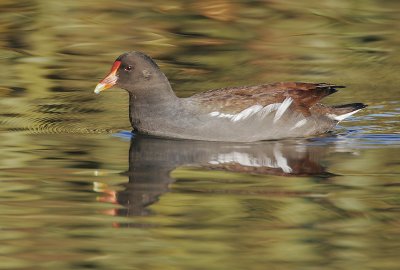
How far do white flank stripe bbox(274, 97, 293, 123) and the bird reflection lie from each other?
252 millimetres

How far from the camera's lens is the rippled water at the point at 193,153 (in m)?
7.02

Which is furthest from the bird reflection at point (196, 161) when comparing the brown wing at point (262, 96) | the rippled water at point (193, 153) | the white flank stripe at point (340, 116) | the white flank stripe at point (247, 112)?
the white flank stripe at point (340, 116)

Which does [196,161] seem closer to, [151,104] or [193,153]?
[193,153]

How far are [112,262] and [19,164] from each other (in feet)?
9.09

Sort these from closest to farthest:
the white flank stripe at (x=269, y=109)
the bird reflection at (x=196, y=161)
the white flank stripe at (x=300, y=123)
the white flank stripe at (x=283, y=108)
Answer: the bird reflection at (x=196, y=161) < the white flank stripe at (x=269, y=109) < the white flank stripe at (x=283, y=108) < the white flank stripe at (x=300, y=123)

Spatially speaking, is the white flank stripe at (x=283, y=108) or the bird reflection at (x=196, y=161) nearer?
the bird reflection at (x=196, y=161)

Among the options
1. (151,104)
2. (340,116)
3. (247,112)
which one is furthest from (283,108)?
(151,104)

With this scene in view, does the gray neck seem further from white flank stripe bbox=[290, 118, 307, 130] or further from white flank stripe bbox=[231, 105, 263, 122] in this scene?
white flank stripe bbox=[290, 118, 307, 130]

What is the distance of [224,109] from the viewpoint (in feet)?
33.6

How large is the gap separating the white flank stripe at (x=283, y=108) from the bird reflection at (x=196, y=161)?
25cm

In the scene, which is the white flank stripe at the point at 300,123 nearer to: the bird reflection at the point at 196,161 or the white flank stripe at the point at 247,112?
the bird reflection at the point at 196,161

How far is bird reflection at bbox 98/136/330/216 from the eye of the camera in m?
8.25

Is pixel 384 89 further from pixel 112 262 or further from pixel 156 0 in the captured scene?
pixel 112 262

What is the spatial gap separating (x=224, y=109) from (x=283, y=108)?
0.62 meters
